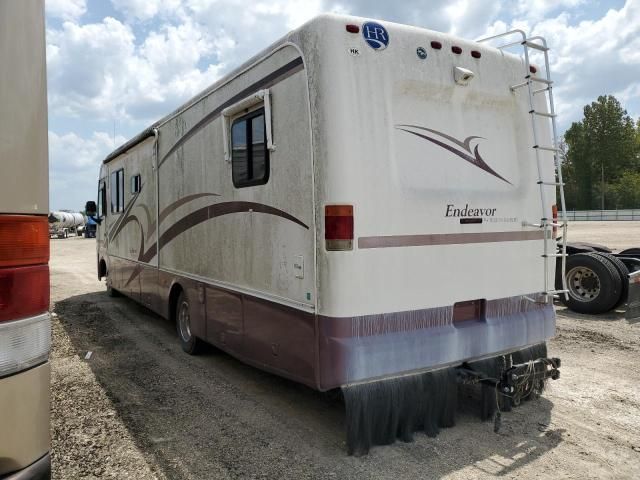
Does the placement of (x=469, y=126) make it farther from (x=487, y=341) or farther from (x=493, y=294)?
(x=487, y=341)

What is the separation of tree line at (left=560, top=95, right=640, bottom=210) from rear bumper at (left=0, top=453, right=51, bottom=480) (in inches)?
2707

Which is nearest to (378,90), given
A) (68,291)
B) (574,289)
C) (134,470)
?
(134,470)

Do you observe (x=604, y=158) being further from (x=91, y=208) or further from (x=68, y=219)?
(x=91, y=208)

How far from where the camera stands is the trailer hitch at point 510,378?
12.6ft

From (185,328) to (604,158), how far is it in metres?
71.8

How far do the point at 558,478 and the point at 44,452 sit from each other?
294cm

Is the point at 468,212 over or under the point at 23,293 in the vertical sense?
over

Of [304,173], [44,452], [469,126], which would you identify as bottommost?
[44,452]

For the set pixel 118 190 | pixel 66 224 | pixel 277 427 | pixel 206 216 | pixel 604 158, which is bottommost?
pixel 277 427

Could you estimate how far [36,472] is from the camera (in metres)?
2.03

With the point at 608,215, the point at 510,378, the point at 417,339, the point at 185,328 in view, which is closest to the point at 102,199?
the point at 185,328

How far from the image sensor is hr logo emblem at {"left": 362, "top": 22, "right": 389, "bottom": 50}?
11.9 ft

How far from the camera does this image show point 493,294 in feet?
13.8

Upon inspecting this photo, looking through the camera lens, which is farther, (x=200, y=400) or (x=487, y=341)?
(x=200, y=400)
